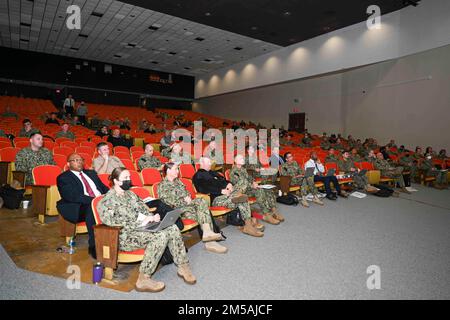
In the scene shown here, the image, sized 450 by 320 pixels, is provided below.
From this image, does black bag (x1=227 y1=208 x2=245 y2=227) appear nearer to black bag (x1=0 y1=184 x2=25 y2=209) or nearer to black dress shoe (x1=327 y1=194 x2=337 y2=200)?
black dress shoe (x1=327 y1=194 x2=337 y2=200)

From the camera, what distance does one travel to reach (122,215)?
8.84 feet

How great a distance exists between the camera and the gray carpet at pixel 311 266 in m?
2.49

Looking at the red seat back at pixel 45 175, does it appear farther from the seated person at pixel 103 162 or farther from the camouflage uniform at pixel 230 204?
the camouflage uniform at pixel 230 204

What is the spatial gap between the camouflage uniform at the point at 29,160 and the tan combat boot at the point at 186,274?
3.22 metres

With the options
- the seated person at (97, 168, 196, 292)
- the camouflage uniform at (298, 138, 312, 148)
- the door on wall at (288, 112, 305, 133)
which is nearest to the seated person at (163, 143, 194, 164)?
the seated person at (97, 168, 196, 292)

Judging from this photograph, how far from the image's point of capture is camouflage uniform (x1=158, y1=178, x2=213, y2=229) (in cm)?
362

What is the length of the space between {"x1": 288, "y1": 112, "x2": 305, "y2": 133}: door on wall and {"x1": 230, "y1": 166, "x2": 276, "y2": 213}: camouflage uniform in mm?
11821

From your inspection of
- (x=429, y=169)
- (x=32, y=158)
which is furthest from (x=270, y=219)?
(x=429, y=169)

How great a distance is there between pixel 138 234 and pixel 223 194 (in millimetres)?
1745

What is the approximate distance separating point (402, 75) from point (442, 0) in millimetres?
2729

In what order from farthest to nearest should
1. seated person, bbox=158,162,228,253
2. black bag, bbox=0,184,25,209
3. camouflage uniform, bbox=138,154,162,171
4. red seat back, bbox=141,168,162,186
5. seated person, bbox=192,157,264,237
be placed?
camouflage uniform, bbox=138,154,162,171
red seat back, bbox=141,168,162,186
black bag, bbox=0,184,25,209
seated person, bbox=192,157,264,237
seated person, bbox=158,162,228,253

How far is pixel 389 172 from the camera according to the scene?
781 cm

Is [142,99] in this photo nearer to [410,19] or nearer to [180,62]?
[180,62]

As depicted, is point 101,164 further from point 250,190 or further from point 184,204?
point 250,190
